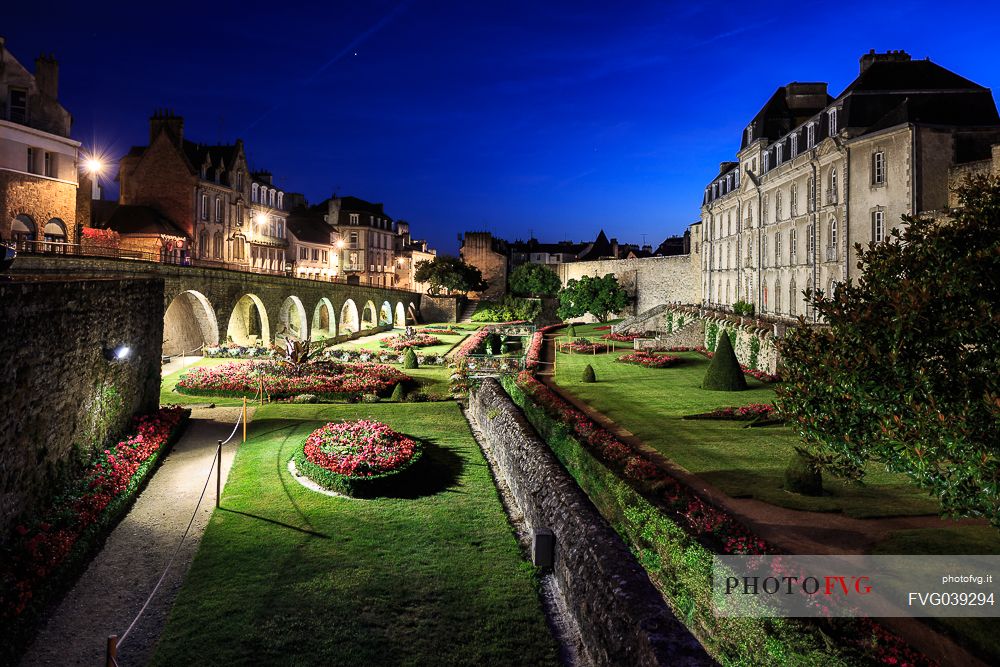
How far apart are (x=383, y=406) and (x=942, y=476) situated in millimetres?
20339

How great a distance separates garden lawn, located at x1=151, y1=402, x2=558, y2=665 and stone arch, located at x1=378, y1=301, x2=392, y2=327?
5075 cm

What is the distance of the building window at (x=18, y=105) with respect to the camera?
3262 centimetres

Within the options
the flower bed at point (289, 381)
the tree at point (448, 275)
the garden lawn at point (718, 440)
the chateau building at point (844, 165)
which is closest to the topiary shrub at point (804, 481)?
the garden lawn at point (718, 440)

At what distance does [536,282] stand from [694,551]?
3356 inches

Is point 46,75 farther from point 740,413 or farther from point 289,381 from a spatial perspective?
point 740,413

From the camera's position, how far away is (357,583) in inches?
405

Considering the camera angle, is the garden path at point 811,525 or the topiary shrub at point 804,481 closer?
the garden path at point 811,525

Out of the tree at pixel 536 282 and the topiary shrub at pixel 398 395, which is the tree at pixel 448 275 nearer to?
the tree at pixel 536 282

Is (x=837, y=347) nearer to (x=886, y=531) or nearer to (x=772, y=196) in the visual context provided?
(x=886, y=531)

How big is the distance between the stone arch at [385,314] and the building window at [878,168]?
46048mm

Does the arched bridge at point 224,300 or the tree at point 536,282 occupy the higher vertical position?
the tree at point 536,282

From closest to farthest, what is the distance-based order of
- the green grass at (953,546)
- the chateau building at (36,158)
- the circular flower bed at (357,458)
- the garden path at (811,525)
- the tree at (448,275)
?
the green grass at (953,546)
the garden path at (811,525)
the circular flower bed at (357,458)
the chateau building at (36,158)
the tree at (448,275)

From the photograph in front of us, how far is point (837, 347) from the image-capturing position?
987 cm

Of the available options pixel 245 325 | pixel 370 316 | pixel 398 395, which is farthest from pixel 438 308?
pixel 398 395
